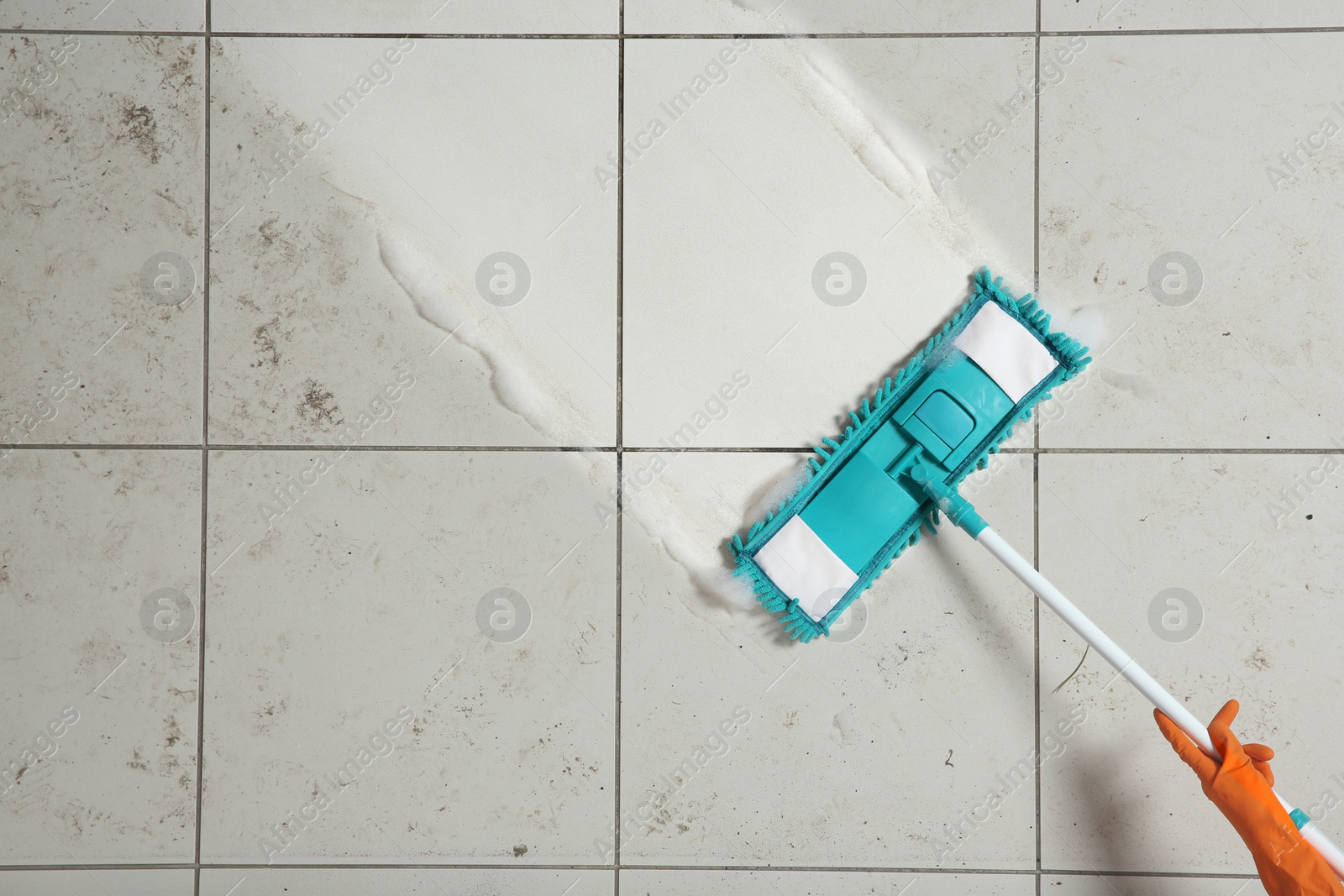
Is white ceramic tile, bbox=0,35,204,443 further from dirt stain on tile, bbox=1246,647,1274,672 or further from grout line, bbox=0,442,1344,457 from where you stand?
dirt stain on tile, bbox=1246,647,1274,672

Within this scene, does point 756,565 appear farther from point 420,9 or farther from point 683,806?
point 420,9

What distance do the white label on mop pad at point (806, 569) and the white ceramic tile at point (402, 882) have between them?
586 millimetres

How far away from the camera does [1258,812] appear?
1214 millimetres

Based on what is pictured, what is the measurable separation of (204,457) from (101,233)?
1.40 ft

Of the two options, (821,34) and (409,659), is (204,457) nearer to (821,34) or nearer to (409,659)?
(409,659)

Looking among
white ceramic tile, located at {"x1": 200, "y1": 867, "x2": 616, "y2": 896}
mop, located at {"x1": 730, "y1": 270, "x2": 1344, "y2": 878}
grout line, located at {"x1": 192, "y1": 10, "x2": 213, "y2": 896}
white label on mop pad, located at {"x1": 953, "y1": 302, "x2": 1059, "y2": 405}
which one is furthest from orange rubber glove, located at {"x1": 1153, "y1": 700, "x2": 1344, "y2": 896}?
grout line, located at {"x1": 192, "y1": 10, "x2": 213, "y2": 896}

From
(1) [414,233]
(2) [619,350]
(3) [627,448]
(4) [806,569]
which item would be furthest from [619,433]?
(1) [414,233]

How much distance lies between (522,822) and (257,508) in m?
0.71

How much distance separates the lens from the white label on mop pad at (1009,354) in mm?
1363

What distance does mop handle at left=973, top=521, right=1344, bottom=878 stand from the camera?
1.21 m

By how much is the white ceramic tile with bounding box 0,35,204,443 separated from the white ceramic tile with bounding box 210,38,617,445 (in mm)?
64

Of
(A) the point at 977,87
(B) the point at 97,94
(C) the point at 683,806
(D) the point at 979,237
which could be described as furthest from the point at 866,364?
(B) the point at 97,94

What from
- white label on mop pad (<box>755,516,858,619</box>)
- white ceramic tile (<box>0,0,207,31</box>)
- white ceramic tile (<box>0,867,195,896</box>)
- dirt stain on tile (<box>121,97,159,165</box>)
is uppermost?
white label on mop pad (<box>755,516,858,619</box>)

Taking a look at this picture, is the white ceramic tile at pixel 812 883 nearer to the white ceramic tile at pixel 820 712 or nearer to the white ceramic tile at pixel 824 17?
the white ceramic tile at pixel 820 712
